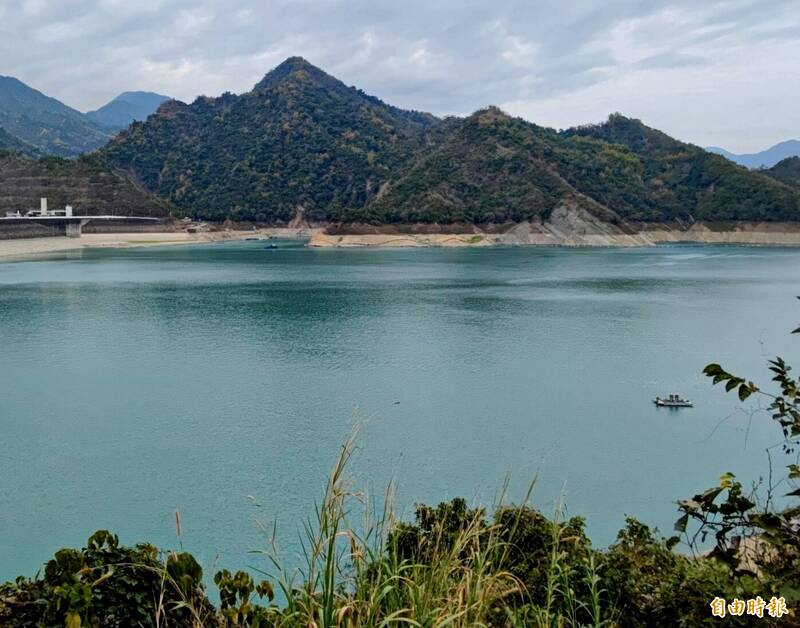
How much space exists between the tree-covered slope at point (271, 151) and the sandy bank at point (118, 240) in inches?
143

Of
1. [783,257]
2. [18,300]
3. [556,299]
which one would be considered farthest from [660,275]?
[18,300]

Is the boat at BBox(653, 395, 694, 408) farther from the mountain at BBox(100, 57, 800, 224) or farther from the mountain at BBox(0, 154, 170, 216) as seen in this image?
the mountain at BBox(0, 154, 170, 216)

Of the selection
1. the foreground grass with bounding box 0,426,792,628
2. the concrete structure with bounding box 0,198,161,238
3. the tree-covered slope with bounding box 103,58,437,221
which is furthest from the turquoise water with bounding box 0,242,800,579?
the tree-covered slope with bounding box 103,58,437,221

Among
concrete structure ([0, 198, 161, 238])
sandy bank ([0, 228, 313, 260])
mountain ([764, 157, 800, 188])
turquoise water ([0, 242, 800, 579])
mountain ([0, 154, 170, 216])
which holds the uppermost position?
mountain ([764, 157, 800, 188])

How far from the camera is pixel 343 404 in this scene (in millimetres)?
17094

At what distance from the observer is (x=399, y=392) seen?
18609mm

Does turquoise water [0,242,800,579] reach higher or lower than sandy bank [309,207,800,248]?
lower

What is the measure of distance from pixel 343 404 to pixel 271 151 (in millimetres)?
126701

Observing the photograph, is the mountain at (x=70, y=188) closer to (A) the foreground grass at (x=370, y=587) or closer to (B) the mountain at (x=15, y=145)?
(B) the mountain at (x=15, y=145)

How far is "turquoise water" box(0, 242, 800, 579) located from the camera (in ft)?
36.4

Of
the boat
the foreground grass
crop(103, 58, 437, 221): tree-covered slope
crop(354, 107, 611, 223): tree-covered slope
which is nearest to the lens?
the foreground grass

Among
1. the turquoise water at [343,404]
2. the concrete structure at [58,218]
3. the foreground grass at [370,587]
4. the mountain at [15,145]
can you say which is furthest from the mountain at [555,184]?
the mountain at [15,145]

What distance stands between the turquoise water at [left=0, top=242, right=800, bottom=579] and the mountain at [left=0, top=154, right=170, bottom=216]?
6071cm

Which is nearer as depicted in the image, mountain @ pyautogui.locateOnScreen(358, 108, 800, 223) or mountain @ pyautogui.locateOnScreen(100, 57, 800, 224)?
mountain @ pyautogui.locateOnScreen(358, 108, 800, 223)
